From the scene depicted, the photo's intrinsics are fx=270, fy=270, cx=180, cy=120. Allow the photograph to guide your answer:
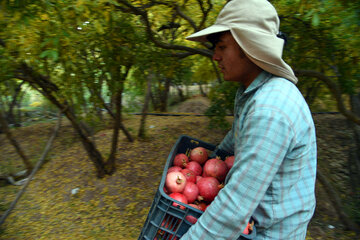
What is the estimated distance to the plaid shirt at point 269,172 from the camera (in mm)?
1157

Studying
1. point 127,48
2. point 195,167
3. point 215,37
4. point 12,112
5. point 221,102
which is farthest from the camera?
point 12,112

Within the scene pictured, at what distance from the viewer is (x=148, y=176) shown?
4.37 metres

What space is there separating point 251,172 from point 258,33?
0.63m

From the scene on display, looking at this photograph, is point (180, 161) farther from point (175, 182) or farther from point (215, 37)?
point (215, 37)

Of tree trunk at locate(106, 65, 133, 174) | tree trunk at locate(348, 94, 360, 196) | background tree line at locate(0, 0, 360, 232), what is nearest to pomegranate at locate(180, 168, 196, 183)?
background tree line at locate(0, 0, 360, 232)

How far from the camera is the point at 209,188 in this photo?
5.41 feet

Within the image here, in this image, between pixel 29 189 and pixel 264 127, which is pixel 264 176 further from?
pixel 29 189

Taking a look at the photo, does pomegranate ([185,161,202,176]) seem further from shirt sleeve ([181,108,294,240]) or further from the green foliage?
the green foliage

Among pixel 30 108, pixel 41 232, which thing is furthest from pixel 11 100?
pixel 41 232

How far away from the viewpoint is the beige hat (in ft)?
4.10

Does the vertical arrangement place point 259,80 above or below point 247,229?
above

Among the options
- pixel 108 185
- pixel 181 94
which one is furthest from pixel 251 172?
pixel 181 94

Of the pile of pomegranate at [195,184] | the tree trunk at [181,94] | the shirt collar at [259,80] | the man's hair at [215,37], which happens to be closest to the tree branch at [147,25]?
the man's hair at [215,37]

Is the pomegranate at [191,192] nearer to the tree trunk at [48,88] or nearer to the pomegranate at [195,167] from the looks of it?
the pomegranate at [195,167]
